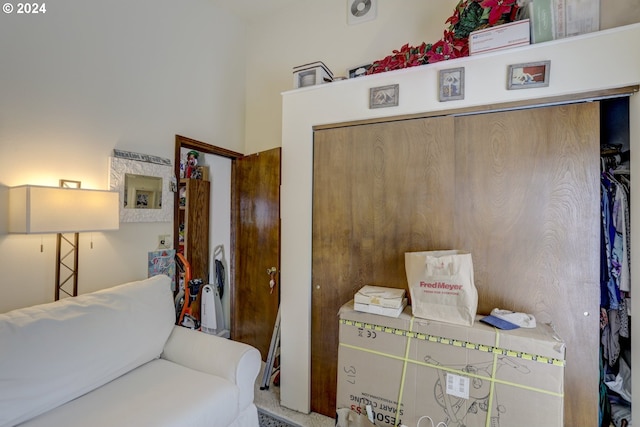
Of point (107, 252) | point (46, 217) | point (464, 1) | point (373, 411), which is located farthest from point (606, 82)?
point (107, 252)

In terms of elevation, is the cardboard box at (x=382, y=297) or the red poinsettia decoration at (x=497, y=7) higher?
the red poinsettia decoration at (x=497, y=7)

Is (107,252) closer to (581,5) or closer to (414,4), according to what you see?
(414,4)

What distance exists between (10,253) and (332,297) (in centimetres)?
189

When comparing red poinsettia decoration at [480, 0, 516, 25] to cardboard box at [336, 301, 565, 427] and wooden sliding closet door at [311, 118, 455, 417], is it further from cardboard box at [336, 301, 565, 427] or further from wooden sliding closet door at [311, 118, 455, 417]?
cardboard box at [336, 301, 565, 427]

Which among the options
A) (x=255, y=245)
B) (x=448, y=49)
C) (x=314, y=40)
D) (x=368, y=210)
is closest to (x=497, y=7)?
(x=448, y=49)

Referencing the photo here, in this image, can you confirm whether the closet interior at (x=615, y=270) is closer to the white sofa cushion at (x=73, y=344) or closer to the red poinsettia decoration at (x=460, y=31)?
the red poinsettia decoration at (x=460, y=31)

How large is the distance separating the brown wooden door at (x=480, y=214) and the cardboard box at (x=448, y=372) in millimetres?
303

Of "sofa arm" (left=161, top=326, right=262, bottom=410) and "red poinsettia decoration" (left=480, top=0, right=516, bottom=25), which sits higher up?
"red poinsettia decoration" (left=480, top=0, right=516, bottom=25)

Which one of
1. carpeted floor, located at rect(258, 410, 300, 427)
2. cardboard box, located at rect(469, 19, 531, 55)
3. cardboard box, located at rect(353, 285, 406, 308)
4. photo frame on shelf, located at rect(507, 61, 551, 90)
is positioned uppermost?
cardboard box, located at rect(469, 19, 531, 55)

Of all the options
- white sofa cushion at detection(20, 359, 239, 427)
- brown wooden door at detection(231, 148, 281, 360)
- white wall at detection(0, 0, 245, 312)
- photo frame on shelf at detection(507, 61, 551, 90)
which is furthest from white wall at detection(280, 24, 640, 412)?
white wall at detection(0, 0, 245, 312)

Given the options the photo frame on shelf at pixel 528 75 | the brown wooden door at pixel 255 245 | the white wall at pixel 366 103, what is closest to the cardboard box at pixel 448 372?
the white wall at pixel 366 103

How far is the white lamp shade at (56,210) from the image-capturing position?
56.4 inches

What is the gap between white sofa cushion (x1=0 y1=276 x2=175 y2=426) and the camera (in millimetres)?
1227

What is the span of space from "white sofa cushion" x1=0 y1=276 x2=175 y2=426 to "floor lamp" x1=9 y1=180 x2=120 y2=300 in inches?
13.5
